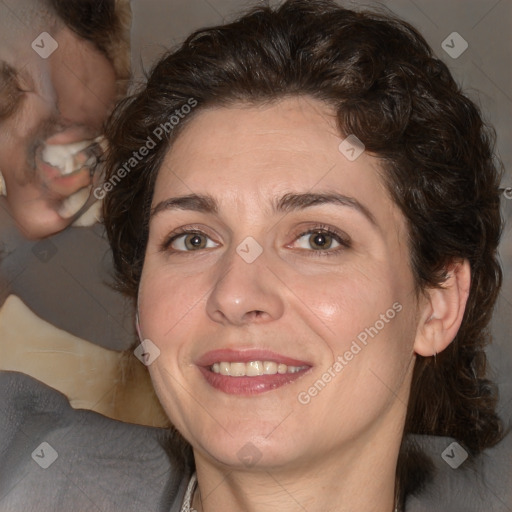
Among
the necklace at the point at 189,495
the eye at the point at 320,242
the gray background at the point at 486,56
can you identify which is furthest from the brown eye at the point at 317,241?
the gray background at the point at 486,56

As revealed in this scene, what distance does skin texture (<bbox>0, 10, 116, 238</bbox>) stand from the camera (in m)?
2.36

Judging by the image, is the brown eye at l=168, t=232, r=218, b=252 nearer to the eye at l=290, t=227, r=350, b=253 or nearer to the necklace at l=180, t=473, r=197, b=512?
the eye at l=290, t=227, r=350, b=253

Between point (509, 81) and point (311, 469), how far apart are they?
1094mm

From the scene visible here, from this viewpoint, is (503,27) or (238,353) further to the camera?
(503,27)

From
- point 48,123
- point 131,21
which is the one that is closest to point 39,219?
point 48,123

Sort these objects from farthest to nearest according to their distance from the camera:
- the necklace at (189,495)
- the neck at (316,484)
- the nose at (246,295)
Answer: the necklace at (189,495) → the neck at (316,484) → the nose at (246,295)

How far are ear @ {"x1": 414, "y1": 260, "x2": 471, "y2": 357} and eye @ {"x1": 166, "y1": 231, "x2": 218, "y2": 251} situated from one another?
39 cm

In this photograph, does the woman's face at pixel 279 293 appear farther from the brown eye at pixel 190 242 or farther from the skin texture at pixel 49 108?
the skin texture at pixel 49 108

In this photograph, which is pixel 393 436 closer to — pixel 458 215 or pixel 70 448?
pixel 458 215

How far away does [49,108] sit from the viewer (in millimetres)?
2367

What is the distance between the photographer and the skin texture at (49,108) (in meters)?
2.36

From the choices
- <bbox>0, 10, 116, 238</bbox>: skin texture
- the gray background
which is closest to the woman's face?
the gray background

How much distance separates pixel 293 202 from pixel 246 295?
0.57 ft

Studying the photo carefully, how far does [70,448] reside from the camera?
2121mm
